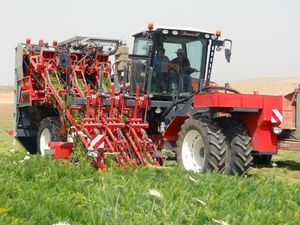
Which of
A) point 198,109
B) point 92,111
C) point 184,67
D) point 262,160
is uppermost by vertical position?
point 184,67

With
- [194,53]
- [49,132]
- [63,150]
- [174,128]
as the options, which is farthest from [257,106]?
[49,132]

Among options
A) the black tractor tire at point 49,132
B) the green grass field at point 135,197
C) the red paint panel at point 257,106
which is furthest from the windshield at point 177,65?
the green grass field at point 135,197

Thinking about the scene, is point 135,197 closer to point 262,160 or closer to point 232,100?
point 232,100

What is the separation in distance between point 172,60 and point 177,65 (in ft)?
0.49

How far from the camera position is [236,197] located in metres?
5.09

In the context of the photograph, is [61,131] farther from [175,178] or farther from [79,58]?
[175,178]

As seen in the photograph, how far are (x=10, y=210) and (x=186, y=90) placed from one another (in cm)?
638

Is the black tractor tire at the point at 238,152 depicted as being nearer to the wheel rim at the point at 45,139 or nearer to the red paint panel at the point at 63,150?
the red paint panel at the point at 63,150

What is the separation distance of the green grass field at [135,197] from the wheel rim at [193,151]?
60.9 inches

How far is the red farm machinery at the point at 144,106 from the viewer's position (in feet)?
24.6

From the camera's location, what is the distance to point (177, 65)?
32.0 ft

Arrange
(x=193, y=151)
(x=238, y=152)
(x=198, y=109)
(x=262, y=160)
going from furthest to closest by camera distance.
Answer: (x=262, y=160) → (x=198, y=109) → (x=193, y=151) → (x=238, y=152)

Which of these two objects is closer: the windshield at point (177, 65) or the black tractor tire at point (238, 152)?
the black tractor tire at point (238, 152)

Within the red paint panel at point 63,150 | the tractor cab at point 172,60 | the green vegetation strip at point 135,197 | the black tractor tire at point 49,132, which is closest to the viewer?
the green vegetation strip at point 135,197
